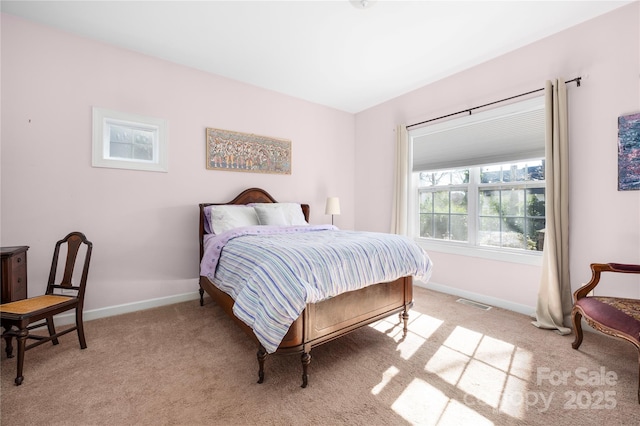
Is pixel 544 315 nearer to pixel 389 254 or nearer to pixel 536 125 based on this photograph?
pixel 389 254

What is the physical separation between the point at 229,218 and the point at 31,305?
1680 millimetres

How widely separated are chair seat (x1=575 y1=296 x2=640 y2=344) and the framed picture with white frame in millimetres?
4093

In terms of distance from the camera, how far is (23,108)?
2467mm

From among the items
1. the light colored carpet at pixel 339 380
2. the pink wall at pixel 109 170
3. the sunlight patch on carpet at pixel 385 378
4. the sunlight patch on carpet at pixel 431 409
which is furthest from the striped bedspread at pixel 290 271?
the pink wall at pixel 109 170

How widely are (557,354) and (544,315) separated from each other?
58 cm

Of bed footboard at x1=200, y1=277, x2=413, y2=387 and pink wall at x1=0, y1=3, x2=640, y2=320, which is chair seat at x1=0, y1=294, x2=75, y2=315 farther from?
bed footboard at x1=200, y1=277, x2=413, y2=387

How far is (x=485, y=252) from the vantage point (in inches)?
127

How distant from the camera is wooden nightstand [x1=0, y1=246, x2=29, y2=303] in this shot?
2.01 m

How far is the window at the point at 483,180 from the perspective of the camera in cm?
292

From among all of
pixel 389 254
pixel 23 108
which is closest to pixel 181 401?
pixel 389 254

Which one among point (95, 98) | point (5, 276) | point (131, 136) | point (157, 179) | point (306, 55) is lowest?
point (5, 276)

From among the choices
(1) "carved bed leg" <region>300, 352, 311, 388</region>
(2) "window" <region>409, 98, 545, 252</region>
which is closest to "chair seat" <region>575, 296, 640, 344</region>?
(2) "window" <region>409, 98, 545, 252</region>

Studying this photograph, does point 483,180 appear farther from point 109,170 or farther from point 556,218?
point 109,170

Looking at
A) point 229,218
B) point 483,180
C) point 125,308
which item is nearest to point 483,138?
point 483,180
